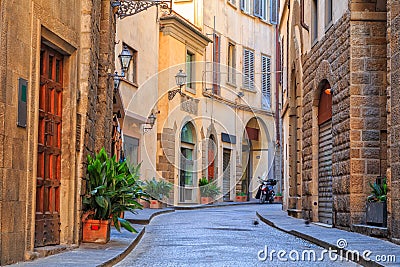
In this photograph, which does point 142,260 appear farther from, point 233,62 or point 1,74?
point 233,62

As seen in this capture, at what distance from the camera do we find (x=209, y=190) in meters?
35.2

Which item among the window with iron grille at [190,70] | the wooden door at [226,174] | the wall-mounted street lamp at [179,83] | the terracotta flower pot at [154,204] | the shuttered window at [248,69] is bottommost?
the terracotta flower pot at [154,204]

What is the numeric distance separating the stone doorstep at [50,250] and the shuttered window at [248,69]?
31093mm

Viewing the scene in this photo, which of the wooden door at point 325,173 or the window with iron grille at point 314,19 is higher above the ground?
the window with iron grille at point 314,19

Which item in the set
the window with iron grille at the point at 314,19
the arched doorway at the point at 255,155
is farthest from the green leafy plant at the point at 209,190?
the window with iron grille at the point at 314,19

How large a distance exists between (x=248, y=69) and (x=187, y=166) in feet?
29.2

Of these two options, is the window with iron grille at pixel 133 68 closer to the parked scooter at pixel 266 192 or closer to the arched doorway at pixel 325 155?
the arched doorway at pixel 325 155

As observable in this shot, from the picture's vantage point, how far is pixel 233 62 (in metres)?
40.0

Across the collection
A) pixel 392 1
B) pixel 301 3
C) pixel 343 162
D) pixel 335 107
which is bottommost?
pixel 343 162

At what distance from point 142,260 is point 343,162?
6473mm

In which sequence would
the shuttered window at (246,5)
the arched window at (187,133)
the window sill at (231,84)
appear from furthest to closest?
the shuttered window at (246,5)
the window sill at (231,84)
the arched window at (187,133)

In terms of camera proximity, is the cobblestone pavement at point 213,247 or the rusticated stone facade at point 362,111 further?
the rusticated stone facade at point 362,111

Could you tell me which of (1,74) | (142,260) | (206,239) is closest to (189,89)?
(206,239)

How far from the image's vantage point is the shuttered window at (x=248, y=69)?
41.1m
